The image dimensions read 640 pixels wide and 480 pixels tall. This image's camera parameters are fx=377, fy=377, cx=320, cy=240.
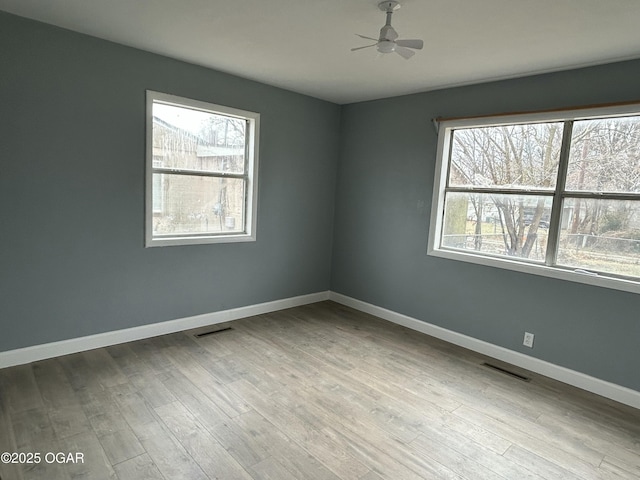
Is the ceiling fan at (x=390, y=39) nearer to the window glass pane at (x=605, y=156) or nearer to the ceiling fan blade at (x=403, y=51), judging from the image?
the ceiling fan blade at (x=403, y=51)

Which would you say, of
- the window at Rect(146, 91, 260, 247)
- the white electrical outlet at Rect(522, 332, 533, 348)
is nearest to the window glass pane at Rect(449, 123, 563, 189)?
the white electrical outlet at Rect(522, 332, 533, 348)

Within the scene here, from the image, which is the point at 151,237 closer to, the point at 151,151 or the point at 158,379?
the point at 151,151

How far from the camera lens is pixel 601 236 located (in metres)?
3.00

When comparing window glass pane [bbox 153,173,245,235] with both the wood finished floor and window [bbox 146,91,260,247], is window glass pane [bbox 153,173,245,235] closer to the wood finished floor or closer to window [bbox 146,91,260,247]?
window [bbox 146,91,260,247]

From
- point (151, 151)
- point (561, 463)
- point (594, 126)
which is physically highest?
point (594, 126)

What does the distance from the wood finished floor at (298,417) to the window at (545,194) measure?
1.06m

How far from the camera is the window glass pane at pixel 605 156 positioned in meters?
2.85

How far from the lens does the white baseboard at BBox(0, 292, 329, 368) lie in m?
2.94

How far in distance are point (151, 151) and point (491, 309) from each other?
3.48 metres

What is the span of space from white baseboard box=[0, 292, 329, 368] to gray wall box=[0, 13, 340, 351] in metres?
0.06

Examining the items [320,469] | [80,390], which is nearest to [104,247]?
[80,390]

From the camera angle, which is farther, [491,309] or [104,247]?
[491,309]

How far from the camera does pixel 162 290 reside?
3.62m

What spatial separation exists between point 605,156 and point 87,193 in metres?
4.17
